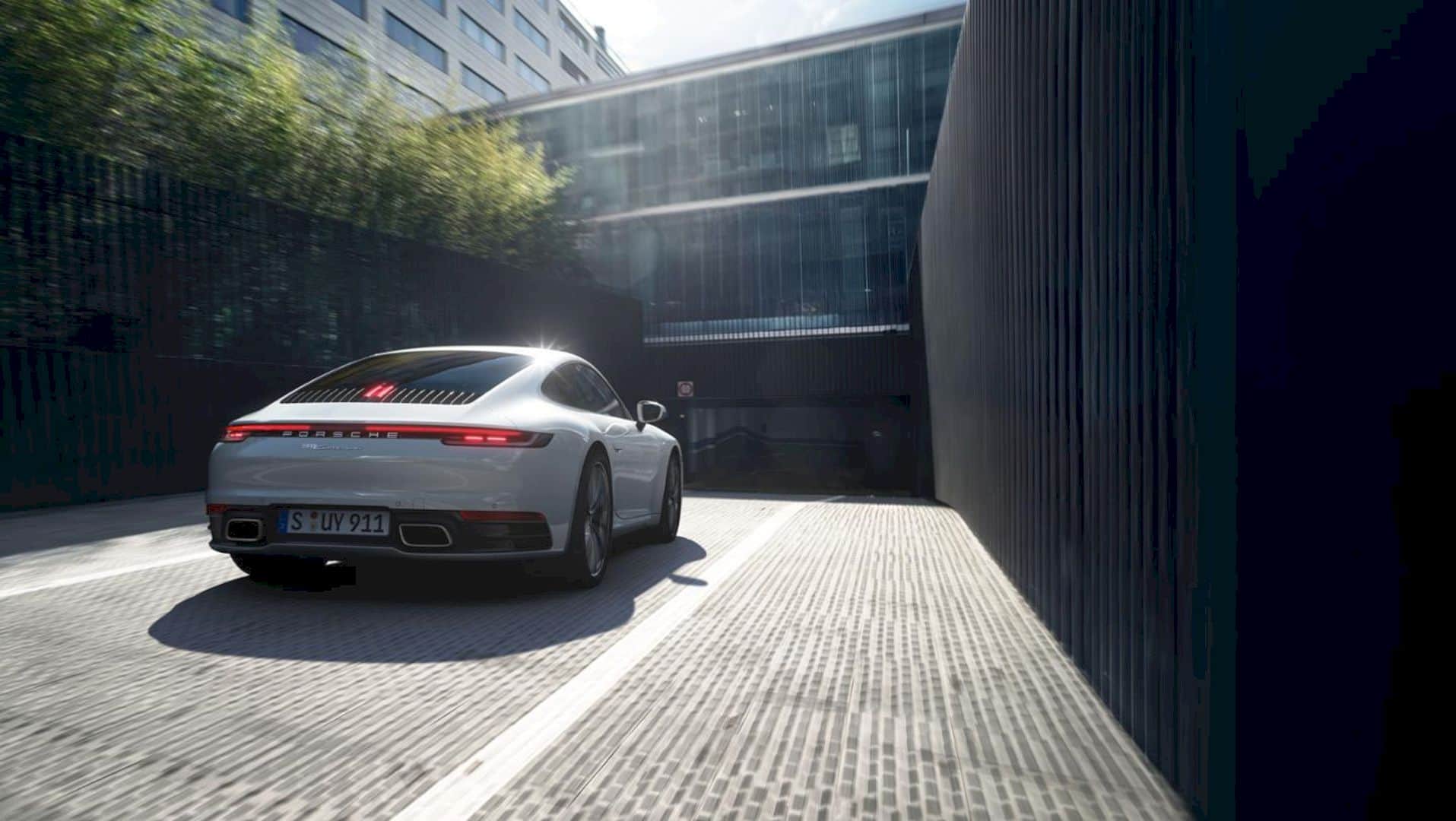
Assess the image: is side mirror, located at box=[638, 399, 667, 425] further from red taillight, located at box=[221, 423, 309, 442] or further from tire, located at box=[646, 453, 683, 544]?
red taillight, located at box=[221, 423, 309, 442]

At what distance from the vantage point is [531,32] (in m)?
42.1

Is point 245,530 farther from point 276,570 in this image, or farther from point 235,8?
point 235,8

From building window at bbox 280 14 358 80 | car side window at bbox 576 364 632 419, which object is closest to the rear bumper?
car side window at bbox 576 364 632 419

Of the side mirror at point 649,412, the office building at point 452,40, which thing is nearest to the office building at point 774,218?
the office building at point 452,40

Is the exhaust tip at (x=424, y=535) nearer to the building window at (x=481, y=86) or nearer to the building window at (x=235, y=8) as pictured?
the building window at (x=235, y=8)

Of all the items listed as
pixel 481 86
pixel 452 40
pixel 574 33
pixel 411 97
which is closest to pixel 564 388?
pixel 411 97

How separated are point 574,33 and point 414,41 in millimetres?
17318

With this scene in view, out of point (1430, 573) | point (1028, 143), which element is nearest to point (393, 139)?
point (1028, 143)

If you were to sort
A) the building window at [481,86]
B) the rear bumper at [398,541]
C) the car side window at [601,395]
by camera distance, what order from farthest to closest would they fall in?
the building window at [481,86] → the car side window at [601,395] → the rear bumper at [398,541]

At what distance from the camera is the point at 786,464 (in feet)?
82.3

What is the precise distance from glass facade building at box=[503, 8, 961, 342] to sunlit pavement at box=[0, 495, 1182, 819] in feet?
57.9

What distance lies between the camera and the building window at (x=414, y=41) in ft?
102

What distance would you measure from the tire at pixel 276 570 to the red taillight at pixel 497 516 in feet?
3.99

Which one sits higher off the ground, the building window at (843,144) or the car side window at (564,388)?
the building window at (843,144)
